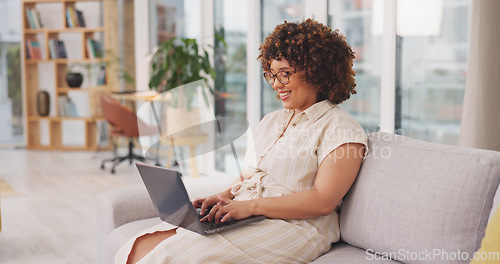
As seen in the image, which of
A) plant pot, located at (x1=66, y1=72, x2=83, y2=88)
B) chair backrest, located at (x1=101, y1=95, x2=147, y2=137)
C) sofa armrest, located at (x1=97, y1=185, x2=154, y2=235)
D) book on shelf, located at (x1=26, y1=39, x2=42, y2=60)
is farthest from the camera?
book on shelf, located at (x1=26, y1=39, x2=42, y2=60)

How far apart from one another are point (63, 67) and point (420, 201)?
644 cm

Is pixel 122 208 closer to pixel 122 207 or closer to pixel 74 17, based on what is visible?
pixel 122 207

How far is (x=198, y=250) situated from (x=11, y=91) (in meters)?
6.57

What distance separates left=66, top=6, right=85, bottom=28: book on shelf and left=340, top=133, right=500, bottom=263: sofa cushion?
5.91 meters

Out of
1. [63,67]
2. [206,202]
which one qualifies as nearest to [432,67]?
[206,202]

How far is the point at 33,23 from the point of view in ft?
23.0

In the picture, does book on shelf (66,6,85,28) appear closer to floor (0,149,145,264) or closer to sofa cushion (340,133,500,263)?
floor (0,149,145,264)

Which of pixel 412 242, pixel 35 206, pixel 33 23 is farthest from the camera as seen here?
pixel 33 23

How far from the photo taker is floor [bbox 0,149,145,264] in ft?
10.1

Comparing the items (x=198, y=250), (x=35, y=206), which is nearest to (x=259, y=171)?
(x=198, y=250)

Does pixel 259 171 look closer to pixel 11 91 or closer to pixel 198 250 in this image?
pixel 198 250

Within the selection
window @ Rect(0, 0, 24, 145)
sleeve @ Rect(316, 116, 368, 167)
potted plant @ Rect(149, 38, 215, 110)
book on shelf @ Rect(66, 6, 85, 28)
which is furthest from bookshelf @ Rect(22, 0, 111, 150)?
sleeve @ Rect(316, 116, 368, 167)

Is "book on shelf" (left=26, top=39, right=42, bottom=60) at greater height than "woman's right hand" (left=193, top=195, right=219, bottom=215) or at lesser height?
greater

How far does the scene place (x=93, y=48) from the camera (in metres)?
6.91
